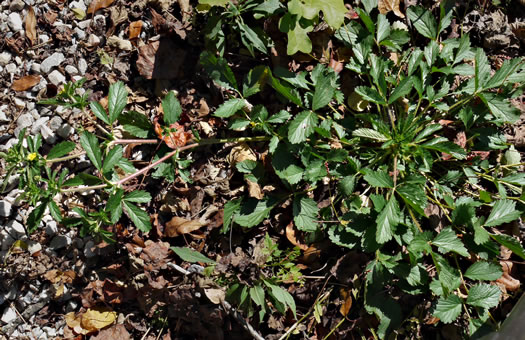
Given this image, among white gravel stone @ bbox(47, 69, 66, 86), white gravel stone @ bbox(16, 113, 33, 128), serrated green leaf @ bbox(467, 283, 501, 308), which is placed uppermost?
white gravel stone @ bbox(47, 69, 66, 86)

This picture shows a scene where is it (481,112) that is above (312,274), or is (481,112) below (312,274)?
above

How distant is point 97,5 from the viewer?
112 inches

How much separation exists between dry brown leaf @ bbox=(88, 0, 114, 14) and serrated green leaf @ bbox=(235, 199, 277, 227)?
1.39 metres

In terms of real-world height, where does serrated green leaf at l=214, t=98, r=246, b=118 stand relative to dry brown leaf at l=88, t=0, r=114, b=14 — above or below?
below

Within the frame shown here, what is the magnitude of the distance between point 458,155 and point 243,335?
1361mm

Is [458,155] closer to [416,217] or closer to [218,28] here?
[416,217]

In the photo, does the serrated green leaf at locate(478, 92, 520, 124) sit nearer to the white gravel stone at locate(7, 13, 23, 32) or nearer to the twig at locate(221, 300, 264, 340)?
the twig at locate(221, 300, 264, 340)

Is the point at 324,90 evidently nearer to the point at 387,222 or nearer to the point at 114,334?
the point at 387,222

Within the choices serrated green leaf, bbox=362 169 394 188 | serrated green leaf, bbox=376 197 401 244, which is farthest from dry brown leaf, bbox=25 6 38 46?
serrated green leaf, bbox=376 197 401 244

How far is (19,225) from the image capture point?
2709 millimetres

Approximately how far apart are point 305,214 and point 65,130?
4.56 ft

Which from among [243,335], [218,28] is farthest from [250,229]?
[218,28]

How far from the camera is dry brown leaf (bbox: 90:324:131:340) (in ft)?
8.71

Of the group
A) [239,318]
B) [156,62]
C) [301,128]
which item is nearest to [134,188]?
[156,62]
